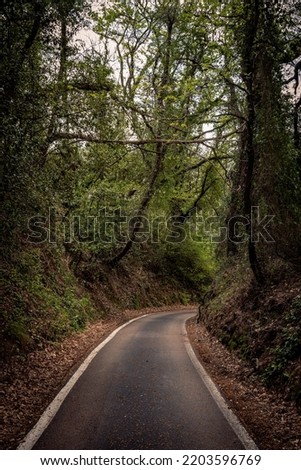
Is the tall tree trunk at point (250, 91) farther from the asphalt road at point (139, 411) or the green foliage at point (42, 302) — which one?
the green foliage at point (42, 302)

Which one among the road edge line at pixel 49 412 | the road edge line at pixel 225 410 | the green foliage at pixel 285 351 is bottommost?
the road edge line at pixel 225 410

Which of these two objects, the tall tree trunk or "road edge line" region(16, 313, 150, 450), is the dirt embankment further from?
the tall tree trunk

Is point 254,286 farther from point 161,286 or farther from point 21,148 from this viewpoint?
point 161,286

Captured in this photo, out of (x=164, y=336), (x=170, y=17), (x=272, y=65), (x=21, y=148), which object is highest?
(x=170, y=17)

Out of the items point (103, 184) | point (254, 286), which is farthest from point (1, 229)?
point (103, 184)

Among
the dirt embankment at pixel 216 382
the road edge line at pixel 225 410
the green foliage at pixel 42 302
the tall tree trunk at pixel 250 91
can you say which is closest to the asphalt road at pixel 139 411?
the road edge line at pixel 225 410

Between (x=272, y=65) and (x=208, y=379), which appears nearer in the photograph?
(x=208, y=379)

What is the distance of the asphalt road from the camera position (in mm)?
4473

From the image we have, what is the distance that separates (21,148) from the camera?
6.80 meters

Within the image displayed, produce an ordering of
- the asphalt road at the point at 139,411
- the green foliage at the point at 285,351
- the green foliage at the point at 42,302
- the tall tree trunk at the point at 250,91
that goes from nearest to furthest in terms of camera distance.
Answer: the asphalt road at the point at 139,411 < the green foliage at the point at 285,351 < the tall tree trunk at the point at 250,91 < the green foliage at the point at 42,302

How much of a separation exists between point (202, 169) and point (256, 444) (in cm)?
2302

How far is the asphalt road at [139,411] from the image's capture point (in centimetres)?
447

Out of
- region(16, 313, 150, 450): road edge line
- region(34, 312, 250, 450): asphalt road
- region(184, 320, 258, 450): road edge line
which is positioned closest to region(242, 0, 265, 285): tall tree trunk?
region(184, 320, 258, 450): road edge line

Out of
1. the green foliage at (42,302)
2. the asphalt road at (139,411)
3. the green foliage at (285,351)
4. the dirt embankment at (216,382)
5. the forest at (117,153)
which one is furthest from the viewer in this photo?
the green foliage at (42,302)
